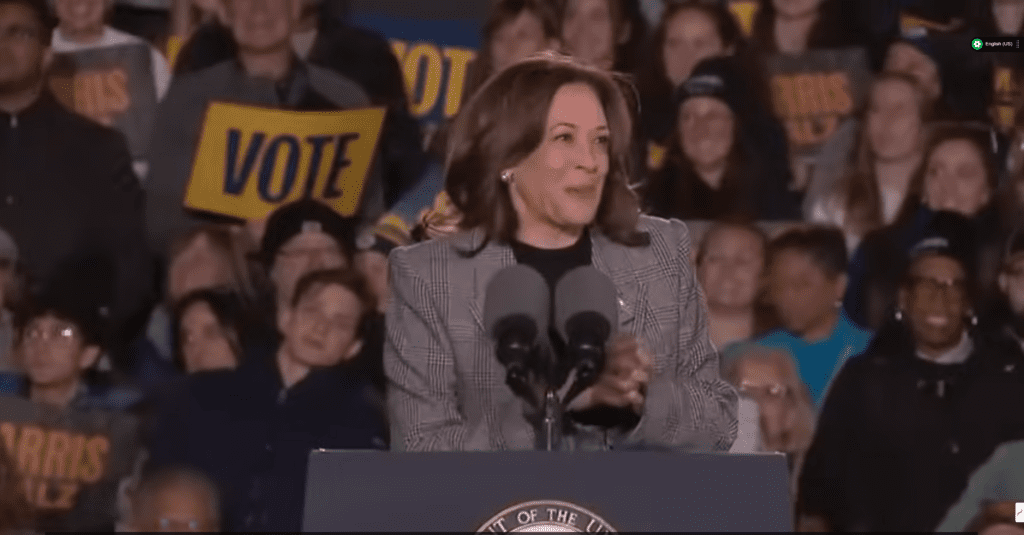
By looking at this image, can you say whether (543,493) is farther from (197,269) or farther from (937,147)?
(937,147)

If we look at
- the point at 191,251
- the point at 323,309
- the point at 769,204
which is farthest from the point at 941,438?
the point at 191,251

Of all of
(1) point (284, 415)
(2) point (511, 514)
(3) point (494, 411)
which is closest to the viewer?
(2) point (511, 514)

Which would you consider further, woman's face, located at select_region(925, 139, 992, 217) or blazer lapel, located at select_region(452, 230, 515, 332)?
woman's face, located at select_region(925, 139, 992, 217)

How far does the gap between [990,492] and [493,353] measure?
308cm

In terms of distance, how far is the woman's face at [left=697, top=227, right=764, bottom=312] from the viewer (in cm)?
455

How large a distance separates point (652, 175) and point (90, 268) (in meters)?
1.85

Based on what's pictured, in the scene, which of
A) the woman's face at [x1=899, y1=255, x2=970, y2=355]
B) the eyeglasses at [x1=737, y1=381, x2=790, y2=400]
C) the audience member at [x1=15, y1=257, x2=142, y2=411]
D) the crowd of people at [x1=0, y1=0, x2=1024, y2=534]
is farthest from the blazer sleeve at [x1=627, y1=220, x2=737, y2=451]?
the audience member at [x1=15, y1=257, x2=142, y2=411]

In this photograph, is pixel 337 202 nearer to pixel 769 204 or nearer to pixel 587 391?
pixel 769 204

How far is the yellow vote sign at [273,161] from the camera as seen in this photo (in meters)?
4.51

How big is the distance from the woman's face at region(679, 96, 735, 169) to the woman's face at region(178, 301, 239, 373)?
165cm

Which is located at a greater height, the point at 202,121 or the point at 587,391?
the point at 202,121

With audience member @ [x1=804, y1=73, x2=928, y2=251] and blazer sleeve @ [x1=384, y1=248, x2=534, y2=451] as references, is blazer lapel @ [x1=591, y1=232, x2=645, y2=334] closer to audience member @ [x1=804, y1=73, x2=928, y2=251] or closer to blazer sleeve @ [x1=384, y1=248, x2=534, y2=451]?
blazer sleeve @ [x1=384, y1=248, x2=534, y2=451]

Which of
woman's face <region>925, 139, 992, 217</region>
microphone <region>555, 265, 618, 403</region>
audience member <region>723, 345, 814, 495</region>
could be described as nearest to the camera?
microphone <region>555, 265, 618, 403</region>

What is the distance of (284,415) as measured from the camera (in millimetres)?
4465
